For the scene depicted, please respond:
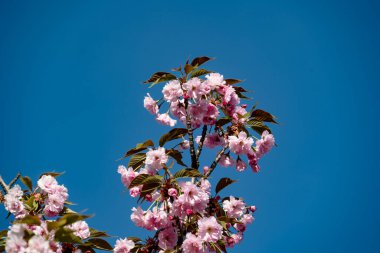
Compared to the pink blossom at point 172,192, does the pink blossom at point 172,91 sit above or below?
above

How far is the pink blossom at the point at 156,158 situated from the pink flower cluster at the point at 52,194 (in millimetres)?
874

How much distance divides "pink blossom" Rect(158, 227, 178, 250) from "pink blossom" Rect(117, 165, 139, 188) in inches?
24.8

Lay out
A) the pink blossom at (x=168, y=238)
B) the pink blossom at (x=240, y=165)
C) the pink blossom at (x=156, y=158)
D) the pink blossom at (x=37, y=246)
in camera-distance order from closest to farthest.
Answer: the pink blossom at (x=37, y=246), the pink blossom at (x=168, y=238), the pink blossom at (x=156, y=158), the pink blossom at (x=240, y=165)

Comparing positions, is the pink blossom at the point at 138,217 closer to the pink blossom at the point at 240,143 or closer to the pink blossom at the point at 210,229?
the pink blossom at the point at 210,229

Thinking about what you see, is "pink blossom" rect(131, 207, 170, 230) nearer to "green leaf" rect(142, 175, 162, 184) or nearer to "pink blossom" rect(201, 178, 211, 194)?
"green leaf" rect(142, 175, 162, 184)

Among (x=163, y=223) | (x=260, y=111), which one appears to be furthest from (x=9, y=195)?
(x=260, y=111)

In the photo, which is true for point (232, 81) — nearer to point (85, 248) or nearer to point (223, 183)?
point (223, 183)

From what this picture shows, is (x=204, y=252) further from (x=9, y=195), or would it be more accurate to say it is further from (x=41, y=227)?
(x=9, y=195)

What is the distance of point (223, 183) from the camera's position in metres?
3.94

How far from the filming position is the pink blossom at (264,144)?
163 inches

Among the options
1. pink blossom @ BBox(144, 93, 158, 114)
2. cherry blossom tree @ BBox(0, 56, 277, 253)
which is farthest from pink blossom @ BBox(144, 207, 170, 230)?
pink blossom @ BBox(144, 93, 158, 114)

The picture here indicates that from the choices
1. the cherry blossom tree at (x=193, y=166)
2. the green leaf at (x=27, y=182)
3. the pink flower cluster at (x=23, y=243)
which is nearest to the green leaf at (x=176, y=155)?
the cherry blossom tree at (x=193, y=166)

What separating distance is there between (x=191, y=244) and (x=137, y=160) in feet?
3.41

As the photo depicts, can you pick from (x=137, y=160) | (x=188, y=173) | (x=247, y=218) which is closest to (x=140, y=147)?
(x=137, y=160)
